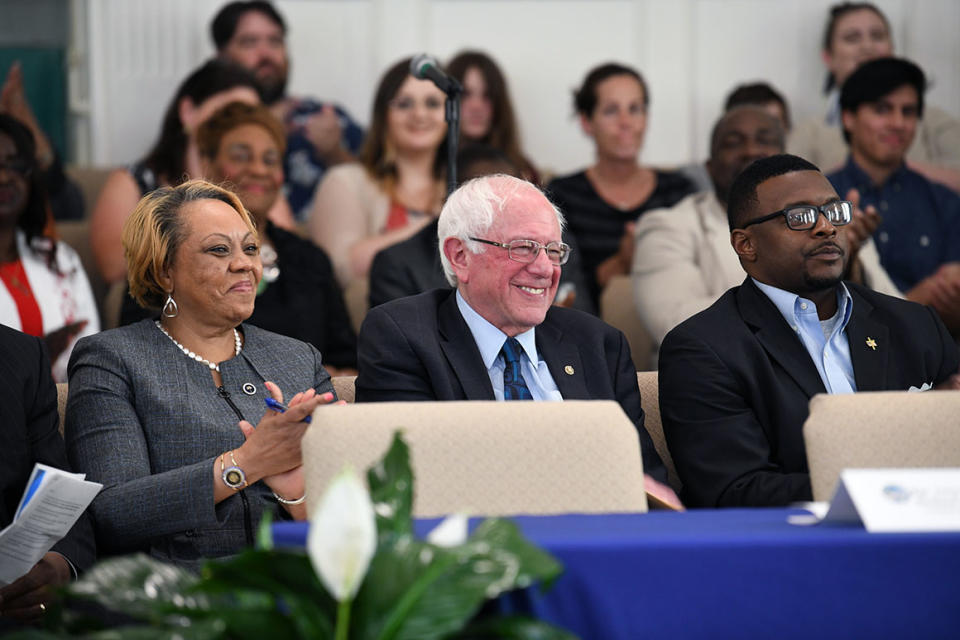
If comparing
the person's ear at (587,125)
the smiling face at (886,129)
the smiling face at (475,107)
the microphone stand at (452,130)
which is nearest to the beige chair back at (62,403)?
the microphone stand at (452,130)

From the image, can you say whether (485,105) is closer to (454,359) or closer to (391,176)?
(391,176)

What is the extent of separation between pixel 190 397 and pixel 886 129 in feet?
9.58

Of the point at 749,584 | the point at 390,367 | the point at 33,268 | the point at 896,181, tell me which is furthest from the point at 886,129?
the point at 749,584

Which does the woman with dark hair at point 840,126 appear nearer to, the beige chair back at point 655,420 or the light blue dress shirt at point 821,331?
the light blue dress shirt at point 821,331

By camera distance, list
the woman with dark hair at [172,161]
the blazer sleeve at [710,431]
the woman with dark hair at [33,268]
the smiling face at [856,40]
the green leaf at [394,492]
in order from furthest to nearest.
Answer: the smiling face at [856,40] < the woman with dark hair at [172,161] < the woman with dark hair at [33,268] < the blazer sleeve at [710,431] < the green leaf at [394,492]

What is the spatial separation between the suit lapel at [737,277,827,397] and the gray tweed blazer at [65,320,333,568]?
3.21 feet

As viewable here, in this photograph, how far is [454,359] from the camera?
2.62m

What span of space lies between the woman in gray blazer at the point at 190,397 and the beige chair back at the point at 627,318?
1557 millimetres

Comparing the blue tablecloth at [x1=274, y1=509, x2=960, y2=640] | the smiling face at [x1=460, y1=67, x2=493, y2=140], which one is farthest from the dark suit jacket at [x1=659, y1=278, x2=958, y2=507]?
the smiling face at [x1=460, y1=67, x2=493, y2=140]

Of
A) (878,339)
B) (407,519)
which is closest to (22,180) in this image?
(878,339)

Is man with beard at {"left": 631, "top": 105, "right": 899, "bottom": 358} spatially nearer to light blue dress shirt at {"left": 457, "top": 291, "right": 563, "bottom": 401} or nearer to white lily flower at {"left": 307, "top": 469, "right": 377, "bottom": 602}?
light blue dress shirt at {"left": 457, "top": 291, "right": 563, "bottom": 401}

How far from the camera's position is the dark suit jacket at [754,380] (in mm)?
2510

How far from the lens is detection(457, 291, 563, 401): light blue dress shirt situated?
267 centimetres

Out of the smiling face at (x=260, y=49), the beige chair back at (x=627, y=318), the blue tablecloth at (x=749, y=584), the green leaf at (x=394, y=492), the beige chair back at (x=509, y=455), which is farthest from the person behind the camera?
the smiling face at (x=260, y=49)
